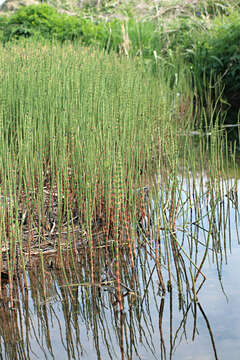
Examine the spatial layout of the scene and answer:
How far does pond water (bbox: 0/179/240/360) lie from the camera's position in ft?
5.51

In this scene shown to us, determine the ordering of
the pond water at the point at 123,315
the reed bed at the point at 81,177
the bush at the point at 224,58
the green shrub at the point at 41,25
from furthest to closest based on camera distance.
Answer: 1. the green shrub at the point at 41,25
2. the bush at the point at 224,58
3. the reed bed at the point at 81,177
4. the pond water at the point at 123,315

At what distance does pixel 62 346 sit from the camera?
5.59 ft

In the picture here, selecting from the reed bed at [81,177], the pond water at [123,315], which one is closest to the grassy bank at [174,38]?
the reed bed at [81,177]

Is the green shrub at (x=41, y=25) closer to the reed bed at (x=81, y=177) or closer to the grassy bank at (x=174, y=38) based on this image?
the grassy bank at (x=174, y=38)

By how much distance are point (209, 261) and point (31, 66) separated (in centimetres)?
184

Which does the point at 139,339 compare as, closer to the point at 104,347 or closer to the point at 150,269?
the point at 104,347

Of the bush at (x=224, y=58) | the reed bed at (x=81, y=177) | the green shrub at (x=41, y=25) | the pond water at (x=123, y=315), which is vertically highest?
the green shrub at (x=41, y=25)

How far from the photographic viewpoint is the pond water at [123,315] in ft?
5.51

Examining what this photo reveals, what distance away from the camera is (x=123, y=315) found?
185 centimetres

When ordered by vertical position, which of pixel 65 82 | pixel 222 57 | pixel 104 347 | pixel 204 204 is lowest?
pixel 104 347

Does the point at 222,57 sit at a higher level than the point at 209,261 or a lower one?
higher

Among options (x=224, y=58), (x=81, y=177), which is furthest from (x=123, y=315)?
(x=224, y=58)

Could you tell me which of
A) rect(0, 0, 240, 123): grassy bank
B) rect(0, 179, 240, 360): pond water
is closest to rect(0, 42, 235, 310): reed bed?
rect(0, 179, 240, 360): pond water

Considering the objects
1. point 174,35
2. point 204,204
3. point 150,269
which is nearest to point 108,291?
point 150,269
